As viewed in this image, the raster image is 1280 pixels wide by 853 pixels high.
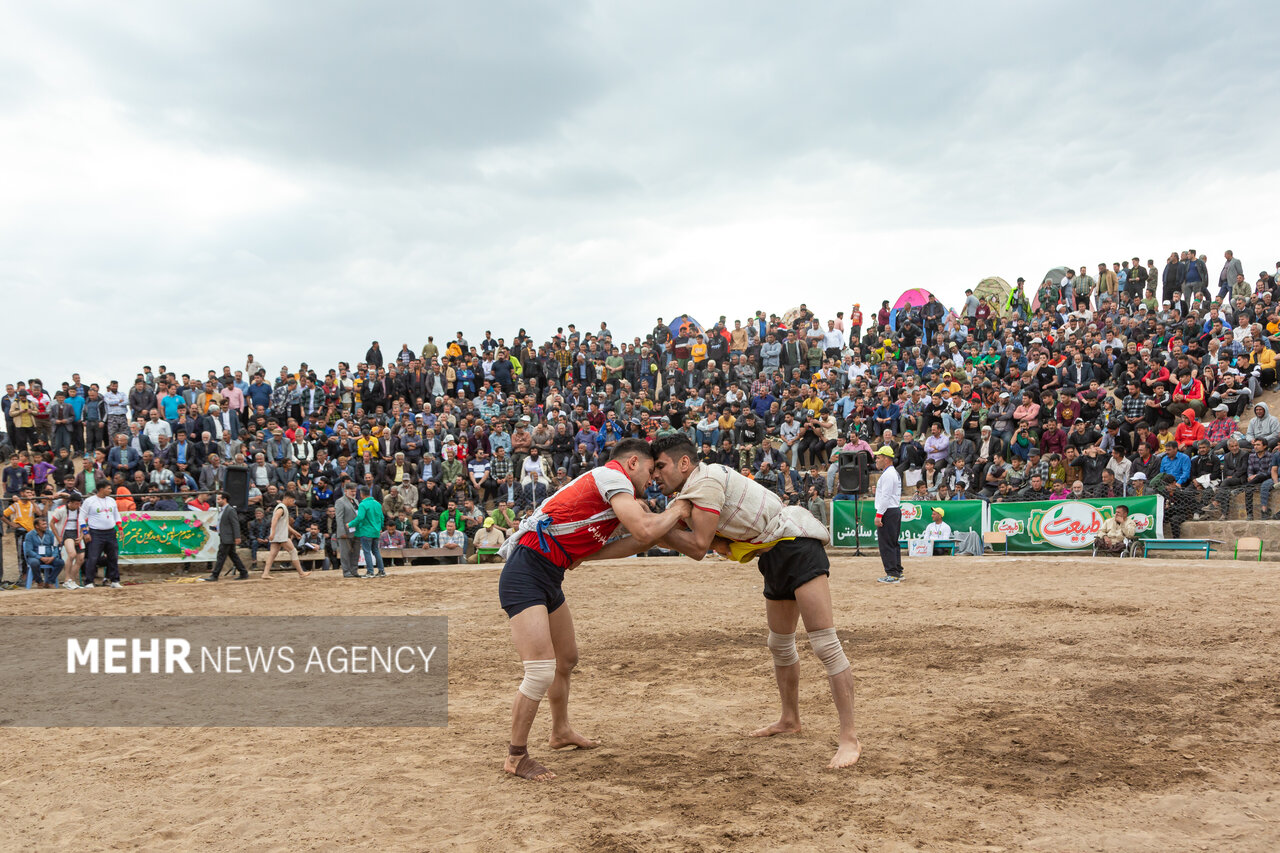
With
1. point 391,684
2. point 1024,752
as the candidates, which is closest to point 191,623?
point 391,684

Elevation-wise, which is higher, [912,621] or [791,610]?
[791,610]

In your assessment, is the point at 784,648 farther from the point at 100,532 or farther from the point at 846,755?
the point at 100,532

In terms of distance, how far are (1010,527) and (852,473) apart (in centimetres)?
356

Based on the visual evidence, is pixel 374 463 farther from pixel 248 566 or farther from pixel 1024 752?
pixel 1024 752

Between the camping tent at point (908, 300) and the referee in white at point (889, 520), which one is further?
the camping tent at point (908, 300)

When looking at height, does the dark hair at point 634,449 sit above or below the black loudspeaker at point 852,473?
above

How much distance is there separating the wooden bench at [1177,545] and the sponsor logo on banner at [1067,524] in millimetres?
940

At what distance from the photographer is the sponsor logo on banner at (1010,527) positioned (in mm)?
17828

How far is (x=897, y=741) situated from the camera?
5.66 metres

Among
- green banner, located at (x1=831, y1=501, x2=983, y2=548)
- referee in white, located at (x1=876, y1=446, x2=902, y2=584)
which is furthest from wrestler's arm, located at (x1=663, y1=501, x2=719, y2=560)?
green banner, located at (x1=831, y1=501, x2=983, y2=548)

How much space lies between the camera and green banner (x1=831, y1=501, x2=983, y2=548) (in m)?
18.3

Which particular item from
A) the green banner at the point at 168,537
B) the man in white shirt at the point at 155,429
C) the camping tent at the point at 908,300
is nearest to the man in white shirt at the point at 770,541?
the green banner at the point at 168,537

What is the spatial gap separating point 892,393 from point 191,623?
16976 millimetres

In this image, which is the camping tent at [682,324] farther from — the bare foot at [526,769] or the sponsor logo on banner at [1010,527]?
the bare foot at [526,769]
